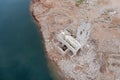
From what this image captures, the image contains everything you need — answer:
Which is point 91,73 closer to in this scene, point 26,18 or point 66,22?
point 66,22

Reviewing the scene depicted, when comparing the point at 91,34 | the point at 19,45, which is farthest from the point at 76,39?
the point at 19,45

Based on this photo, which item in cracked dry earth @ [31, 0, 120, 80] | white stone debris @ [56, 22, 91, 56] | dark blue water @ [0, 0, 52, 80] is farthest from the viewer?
white stone debris @ [56, 22, 91, 56]

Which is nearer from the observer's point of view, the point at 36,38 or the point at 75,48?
the point at 75,48

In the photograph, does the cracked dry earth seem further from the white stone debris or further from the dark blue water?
the dark blue water

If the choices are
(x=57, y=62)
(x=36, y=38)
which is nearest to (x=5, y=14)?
(x=36, y=38)

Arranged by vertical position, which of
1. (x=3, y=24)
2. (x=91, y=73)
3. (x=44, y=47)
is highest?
(x=3, y=24)

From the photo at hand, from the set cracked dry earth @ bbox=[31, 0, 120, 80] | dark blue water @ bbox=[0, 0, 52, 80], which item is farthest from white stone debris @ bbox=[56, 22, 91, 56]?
dark blue water @ bbox=[0, 0, 52, 80]
